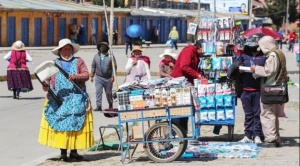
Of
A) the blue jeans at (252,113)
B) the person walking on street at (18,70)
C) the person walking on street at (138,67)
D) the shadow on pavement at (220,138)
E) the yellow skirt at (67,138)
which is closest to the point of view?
the yellow skirt at (67,138)

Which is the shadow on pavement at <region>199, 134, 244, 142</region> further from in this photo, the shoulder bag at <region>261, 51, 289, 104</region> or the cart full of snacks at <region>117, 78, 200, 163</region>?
the cart full of snacks at <region>117, 78, 200, 163</region>

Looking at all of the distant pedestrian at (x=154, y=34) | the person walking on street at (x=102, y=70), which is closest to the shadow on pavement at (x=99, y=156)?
the person walking on street at (x=102, y=70)

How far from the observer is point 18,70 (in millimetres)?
22469

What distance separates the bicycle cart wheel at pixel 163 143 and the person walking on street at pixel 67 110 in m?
0.81

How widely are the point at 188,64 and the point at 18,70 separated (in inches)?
389

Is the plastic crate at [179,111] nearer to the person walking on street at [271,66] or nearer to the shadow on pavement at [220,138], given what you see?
the person walking on street at [271,66]

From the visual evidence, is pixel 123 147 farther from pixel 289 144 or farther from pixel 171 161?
pixel 289 144

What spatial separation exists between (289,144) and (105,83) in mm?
6879

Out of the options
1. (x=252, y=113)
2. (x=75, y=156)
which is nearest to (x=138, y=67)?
(x=252, y=113)

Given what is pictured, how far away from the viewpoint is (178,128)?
1167cm

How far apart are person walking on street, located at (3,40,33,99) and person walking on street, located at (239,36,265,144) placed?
964 centimetres

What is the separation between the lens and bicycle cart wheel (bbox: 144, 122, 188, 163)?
38.2ft

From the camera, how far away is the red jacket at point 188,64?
43.8 ft

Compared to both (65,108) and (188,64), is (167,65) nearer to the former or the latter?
(188,64)
